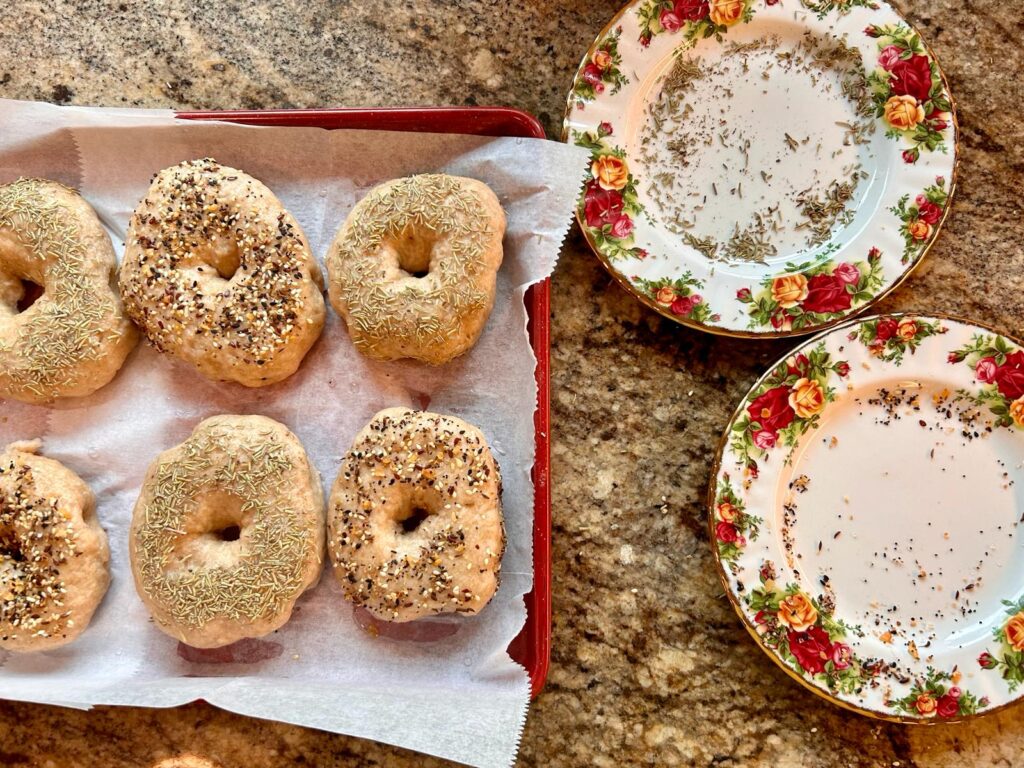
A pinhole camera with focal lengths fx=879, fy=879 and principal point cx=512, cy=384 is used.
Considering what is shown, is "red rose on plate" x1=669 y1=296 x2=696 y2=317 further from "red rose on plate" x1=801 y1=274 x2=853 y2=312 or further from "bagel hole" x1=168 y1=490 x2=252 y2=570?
"bagel hole" x1=168 y1=490 x2=252 y2=570

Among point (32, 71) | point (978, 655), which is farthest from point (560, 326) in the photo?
point (32, 71)

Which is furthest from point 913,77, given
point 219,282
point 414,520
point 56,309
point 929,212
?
point 56,309

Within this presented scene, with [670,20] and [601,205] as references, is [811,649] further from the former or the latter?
[670,20]

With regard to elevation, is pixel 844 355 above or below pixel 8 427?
above

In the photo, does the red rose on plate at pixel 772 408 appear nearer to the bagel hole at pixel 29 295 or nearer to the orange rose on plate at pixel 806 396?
the orange rose on plate at pixel 806 396

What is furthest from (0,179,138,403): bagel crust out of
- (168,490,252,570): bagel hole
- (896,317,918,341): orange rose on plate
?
(896,317,918,341): orange rose on plate

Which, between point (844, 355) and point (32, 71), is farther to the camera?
point (32, 71)

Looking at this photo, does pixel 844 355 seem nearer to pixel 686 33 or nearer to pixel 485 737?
pixel 686 33
